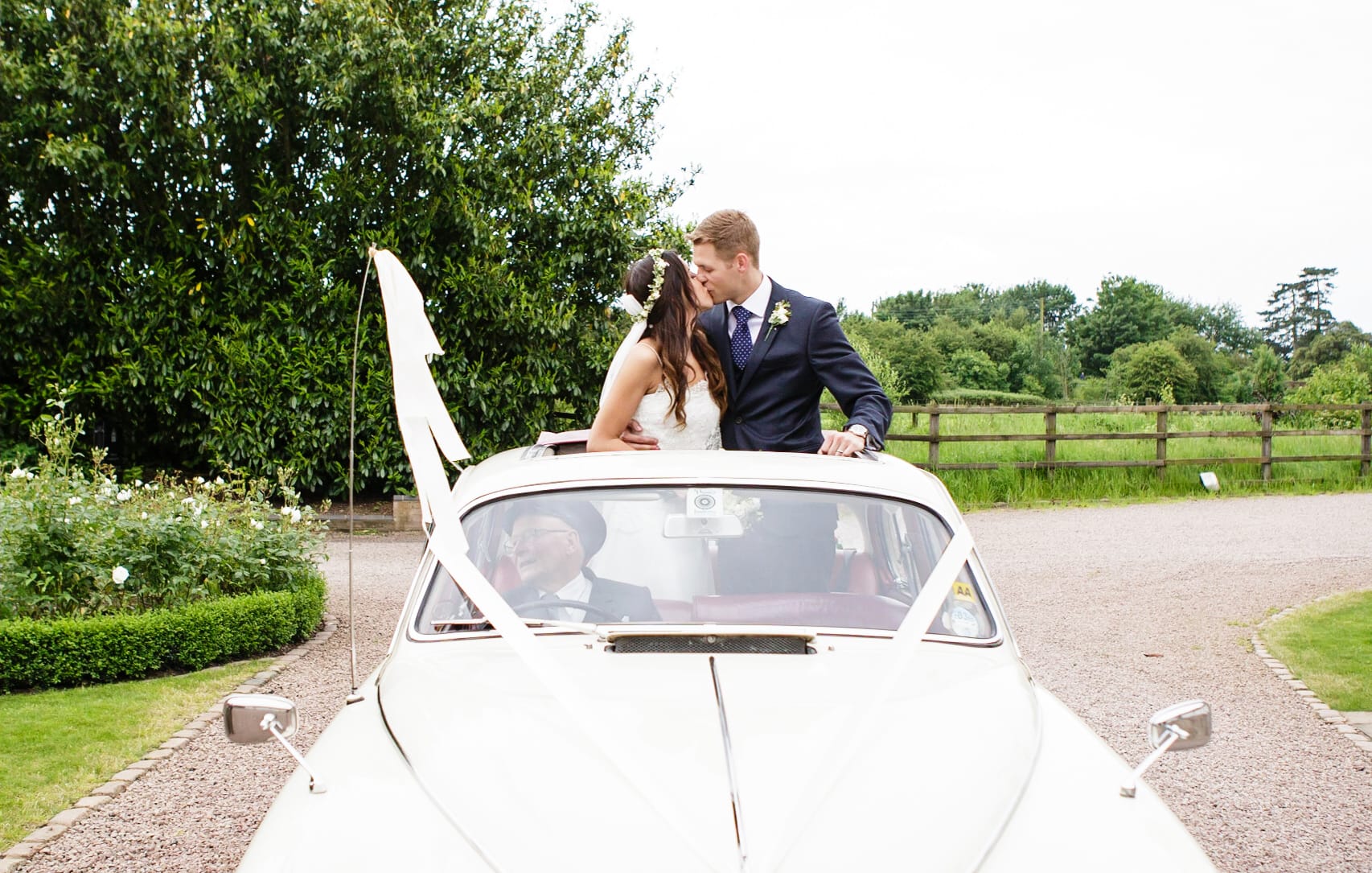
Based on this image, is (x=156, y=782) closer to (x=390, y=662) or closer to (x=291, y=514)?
(x=390, y=662)

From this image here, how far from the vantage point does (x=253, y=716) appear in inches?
108

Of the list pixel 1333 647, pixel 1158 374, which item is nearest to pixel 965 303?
pixel 1158 374

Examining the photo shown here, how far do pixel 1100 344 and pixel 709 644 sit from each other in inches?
3870

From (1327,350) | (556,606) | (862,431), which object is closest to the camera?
(556,606)

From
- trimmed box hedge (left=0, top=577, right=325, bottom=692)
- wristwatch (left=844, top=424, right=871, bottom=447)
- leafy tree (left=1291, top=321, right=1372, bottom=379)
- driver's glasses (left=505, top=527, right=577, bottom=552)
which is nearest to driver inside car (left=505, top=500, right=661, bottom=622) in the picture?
driver's glasses (left=505, top=527, right=577, bottom=552)

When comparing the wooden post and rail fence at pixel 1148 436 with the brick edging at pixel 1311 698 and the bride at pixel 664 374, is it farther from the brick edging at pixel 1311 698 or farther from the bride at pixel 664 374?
the bride at pixel 664 374

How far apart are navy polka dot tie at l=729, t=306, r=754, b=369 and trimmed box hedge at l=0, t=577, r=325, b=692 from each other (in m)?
4.29

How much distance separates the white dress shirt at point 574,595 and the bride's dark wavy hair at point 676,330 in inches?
54.1

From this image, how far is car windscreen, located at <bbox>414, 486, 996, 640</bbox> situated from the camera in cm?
331

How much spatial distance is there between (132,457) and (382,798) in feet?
47.6

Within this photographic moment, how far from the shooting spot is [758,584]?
3320mm

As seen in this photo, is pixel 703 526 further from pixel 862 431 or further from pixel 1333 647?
pixel 1333 647

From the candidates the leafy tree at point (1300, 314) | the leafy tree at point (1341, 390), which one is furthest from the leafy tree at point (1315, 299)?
the leafy tree at point (1341, 390)

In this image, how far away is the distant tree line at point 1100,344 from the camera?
6562 centimetres
